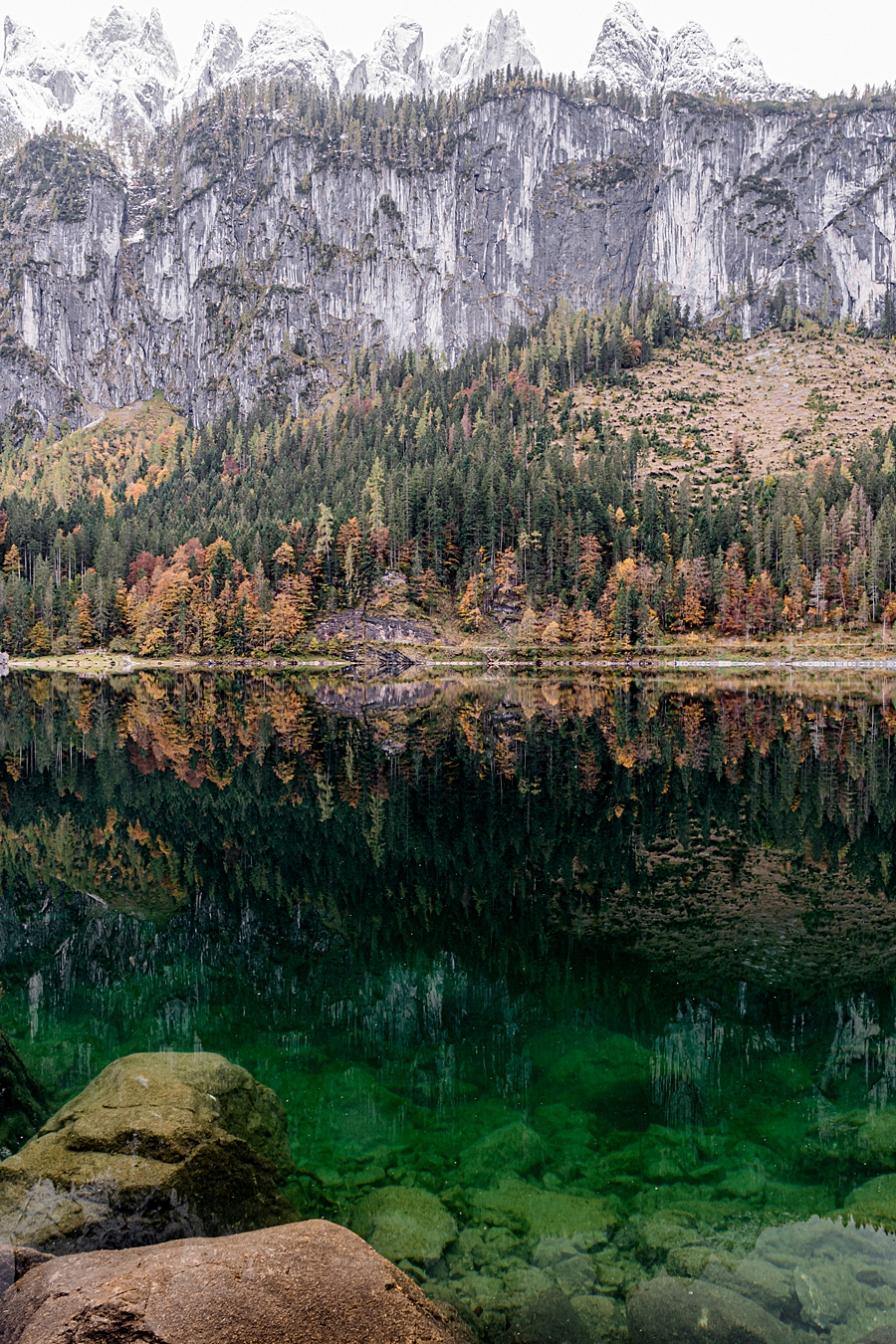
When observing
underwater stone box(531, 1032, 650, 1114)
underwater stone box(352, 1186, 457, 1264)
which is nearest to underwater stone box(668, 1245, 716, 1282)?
underwater stone box(352, 1186, 457, 1264)

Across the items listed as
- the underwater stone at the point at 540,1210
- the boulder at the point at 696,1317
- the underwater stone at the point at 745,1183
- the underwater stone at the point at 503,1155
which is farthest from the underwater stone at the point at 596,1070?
the boulder at the point at 696,1317

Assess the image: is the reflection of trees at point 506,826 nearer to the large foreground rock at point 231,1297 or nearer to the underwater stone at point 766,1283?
the underwater stone at point 766,1283

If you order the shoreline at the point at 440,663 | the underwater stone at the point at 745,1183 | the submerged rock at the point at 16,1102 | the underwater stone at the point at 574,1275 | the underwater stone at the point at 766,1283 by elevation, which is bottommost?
the underwater stone at the point at 745,1183

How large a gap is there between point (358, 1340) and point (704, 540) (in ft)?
397

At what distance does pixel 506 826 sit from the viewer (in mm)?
22250

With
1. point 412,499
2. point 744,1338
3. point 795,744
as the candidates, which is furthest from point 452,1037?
point 412,499

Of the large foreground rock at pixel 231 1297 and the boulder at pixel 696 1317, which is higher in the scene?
the large foreground rock at pixel 231 1297

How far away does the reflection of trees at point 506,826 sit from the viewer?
50.3ft

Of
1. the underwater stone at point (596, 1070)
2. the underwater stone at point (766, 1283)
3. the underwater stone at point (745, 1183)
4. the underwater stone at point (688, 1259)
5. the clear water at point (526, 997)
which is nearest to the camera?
the underwater stone at point (766, 1283)

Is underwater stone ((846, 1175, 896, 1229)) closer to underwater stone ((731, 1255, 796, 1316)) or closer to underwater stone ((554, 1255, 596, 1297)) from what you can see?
underwater stone ((731, 1255, 796, 1316))

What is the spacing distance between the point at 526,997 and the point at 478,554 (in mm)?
108947

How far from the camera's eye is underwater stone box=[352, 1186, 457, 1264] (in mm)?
7086

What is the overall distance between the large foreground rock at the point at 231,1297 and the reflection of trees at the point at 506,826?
28.0 ft

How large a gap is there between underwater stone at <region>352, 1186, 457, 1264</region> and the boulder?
188 centimetres
